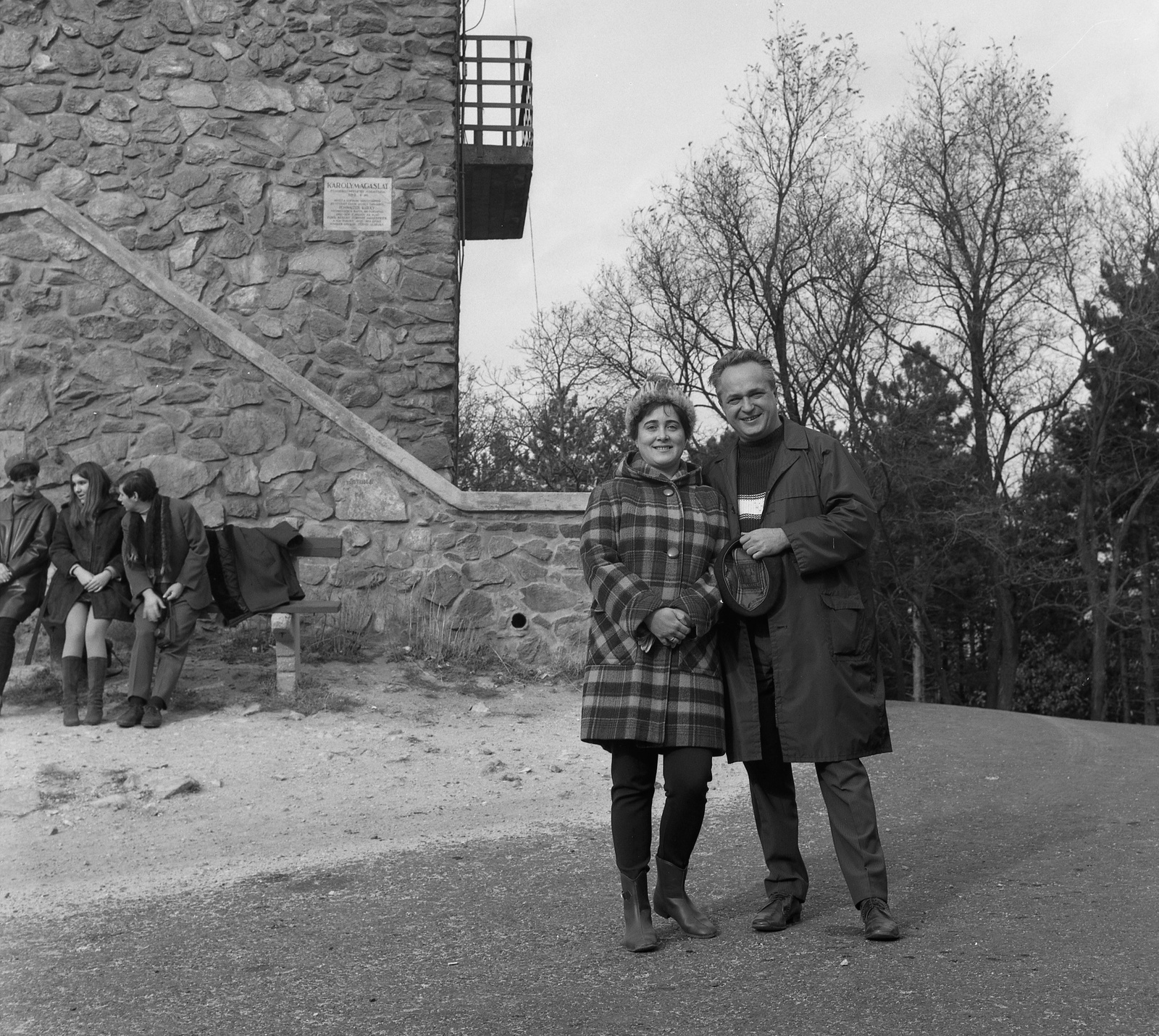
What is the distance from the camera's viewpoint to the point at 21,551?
7.20 metres

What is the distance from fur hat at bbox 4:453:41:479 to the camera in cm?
743

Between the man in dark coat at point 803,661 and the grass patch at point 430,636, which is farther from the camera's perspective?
the grass patch at point 430,636

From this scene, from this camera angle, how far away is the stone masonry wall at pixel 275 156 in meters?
10.3

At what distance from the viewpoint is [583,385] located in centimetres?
2325

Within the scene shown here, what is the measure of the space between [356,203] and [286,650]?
15.5 feet

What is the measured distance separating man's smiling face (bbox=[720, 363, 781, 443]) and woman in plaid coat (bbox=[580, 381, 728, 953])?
231mm

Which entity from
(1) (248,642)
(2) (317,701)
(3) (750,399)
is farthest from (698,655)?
(1) (248,642)

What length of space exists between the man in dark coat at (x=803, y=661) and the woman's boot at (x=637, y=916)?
0.35 meters

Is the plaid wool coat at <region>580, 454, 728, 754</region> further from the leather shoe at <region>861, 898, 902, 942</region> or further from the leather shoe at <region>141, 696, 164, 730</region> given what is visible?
the leather shoe at <region>141, 696, 164, 730</region>

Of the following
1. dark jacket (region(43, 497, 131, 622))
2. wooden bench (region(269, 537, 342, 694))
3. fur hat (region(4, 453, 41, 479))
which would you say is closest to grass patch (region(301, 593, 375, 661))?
wooden bench (region(269, 537, 342, 694))

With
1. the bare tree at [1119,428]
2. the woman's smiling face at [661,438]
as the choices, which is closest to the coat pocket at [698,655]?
the woman's smiling face at [661,438]

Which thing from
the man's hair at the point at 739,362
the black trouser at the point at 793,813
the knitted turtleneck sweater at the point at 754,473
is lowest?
the black trouser at the point at 793,813

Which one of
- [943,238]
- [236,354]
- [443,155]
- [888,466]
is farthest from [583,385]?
[236,354]

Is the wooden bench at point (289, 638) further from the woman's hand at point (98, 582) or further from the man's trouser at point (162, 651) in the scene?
the woman's hand at point (98, 582)
